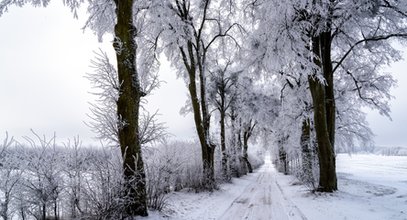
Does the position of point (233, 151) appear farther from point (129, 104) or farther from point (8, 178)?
point (8, 178)

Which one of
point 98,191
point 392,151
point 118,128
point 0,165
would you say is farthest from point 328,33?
point 392,151

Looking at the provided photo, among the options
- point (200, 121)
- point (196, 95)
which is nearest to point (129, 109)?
point (196, 95)

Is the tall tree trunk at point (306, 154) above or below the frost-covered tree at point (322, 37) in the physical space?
below

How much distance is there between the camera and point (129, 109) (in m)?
6.47

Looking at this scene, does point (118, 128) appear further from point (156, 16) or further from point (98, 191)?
point (156, 16)

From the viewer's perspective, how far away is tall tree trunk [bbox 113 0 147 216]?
6277 millimetres

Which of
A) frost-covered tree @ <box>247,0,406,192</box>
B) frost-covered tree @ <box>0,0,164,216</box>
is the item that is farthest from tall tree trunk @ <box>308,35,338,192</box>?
frost-covered tree @ <box>0,0,164,216</box>

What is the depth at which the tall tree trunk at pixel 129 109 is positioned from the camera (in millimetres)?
6277

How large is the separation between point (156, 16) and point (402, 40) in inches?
370

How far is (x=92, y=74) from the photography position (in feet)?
21.1

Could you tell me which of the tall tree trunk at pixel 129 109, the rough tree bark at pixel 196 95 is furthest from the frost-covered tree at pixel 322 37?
the tall tree trunk at pixel 129 109

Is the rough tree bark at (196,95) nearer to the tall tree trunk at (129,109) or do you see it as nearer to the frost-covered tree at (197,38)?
the frost-covered tree at (197,38)

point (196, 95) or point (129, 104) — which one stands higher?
point (196, 95)

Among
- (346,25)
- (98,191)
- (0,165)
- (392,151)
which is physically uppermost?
(346,25)
